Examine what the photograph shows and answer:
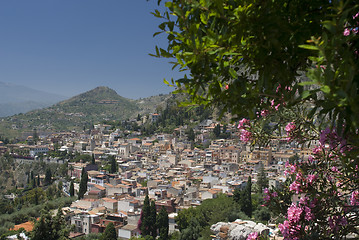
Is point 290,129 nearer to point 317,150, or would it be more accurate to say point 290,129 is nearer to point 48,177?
point 317,150

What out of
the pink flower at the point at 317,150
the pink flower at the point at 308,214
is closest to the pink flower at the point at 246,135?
the pink flower at the point at 317,150

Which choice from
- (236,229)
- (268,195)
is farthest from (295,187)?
(236,229)

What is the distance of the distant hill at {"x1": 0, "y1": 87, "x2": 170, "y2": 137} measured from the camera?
88125mm

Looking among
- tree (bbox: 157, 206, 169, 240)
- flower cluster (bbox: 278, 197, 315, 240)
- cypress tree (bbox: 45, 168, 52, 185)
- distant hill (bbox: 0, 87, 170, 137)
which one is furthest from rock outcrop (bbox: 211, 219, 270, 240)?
distant hill (bbox: 0, 87, 170, 137)

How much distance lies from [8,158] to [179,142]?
78.8ft

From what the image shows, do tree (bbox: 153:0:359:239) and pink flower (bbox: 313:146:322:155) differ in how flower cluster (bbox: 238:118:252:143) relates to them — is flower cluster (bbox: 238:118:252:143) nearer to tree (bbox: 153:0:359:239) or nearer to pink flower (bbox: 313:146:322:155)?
pink flower (bbox: 313:146:322:155)

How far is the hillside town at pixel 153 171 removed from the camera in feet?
70.9

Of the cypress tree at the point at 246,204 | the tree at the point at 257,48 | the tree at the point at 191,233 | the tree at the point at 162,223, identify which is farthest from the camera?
the cypress tree at the point at 246,204

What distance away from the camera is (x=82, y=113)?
4601 inches

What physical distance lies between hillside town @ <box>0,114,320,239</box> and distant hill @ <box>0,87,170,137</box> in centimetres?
3500

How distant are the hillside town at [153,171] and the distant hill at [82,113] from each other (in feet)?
115

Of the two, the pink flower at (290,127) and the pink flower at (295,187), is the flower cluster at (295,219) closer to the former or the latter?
the pink flower at (295,187)

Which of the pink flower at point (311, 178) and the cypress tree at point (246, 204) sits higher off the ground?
the pink flower at point (311, 178)

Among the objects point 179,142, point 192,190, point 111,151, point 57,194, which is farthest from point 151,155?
point 192,190
